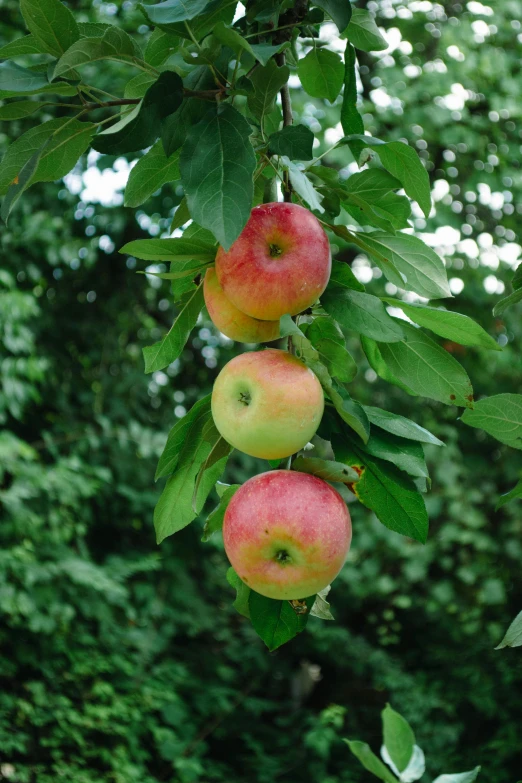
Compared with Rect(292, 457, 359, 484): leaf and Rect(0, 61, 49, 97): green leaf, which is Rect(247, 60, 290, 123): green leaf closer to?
Rect(0, 61, 49, 97): green leaf

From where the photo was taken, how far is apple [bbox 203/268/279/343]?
1.75 ft

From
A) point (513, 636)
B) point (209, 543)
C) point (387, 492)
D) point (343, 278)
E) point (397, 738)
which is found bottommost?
point (209, 543)

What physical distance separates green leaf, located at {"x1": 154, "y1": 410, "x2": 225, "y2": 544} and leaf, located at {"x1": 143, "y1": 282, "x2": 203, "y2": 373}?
55 mm

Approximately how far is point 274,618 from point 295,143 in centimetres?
33

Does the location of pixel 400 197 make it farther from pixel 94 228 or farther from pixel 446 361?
pixel 94 228

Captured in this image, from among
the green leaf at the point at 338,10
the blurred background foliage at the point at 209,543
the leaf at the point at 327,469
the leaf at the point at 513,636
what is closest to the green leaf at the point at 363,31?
the green leaf at the point at 338,10

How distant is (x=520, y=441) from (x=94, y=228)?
225 centimetres

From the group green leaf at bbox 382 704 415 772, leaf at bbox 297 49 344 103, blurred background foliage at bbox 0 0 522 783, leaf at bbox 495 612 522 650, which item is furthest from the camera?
blurred background foliage at bbox 0 0 522 783

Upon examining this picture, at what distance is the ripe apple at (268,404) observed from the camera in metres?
0.49

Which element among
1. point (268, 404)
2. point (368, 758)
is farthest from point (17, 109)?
point (368, 758)

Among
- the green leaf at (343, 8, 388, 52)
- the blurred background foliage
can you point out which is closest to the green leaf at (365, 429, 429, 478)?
the green leaf at (343, 8, 388, 52)

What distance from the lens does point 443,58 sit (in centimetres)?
292

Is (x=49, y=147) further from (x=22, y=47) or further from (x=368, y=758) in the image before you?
(x=368, y=758)

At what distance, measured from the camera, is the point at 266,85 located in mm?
532
